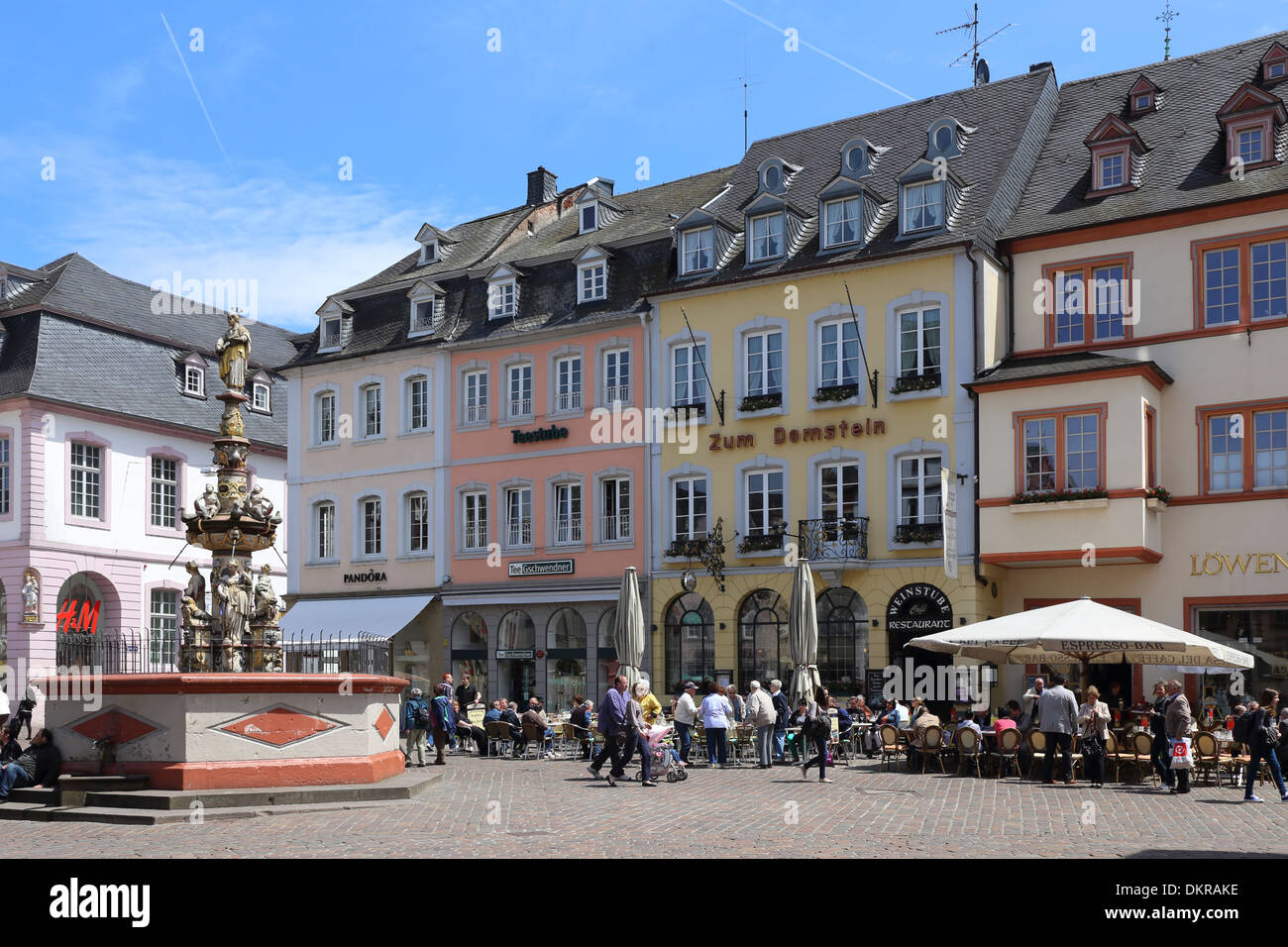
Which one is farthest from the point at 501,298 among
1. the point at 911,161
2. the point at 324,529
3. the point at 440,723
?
the point at 440,723

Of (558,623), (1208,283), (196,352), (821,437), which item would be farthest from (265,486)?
(1208,283)

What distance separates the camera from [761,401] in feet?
113

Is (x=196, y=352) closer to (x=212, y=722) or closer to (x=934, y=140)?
(x=934, y=140)

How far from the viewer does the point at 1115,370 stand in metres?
28.7

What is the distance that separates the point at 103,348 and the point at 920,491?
24867mm

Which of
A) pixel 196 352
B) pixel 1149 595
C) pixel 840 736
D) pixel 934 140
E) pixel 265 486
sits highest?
pixel 934 140

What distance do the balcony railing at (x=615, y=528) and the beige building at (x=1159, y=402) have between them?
9.44 m

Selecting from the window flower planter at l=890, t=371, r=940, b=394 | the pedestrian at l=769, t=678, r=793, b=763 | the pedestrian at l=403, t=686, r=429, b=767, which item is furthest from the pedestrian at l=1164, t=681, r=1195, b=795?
the window flower planter at l=890, t=371, r=940, b=394

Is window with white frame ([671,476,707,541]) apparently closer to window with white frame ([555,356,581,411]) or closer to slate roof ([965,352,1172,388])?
window with white frame ([555,356,581,411])

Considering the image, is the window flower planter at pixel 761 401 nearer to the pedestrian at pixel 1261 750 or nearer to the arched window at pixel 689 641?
the arched window at pixel 689 641

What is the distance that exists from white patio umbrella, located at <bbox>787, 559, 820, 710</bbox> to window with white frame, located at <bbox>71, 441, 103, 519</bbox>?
23293mm
